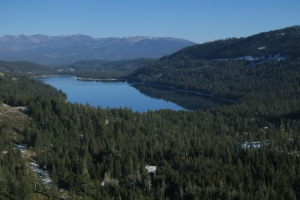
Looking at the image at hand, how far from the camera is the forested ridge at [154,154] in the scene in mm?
78062

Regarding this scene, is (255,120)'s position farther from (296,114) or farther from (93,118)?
(93,118)

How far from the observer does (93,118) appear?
5399 inches

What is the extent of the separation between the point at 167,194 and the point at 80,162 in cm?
2350

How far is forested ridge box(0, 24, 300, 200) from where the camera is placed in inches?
3073

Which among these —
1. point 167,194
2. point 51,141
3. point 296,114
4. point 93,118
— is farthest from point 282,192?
point 296,114

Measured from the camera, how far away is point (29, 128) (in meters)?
112

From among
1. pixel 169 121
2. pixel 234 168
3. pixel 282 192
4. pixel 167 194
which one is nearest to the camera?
pixel 282 192

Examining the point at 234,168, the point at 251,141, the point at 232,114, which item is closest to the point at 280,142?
the point at 251,141

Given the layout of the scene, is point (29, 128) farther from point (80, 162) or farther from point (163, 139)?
point (163, 139)

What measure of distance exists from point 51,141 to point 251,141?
53731 millimetres

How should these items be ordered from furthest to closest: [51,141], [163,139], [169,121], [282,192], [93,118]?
1. [169,121]
2. [93,118]
3. [163,139]
4. [51,141]
5. [282,192]

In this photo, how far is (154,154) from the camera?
340ft

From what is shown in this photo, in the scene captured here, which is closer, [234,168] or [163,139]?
[234,168]

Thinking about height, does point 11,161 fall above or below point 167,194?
above
